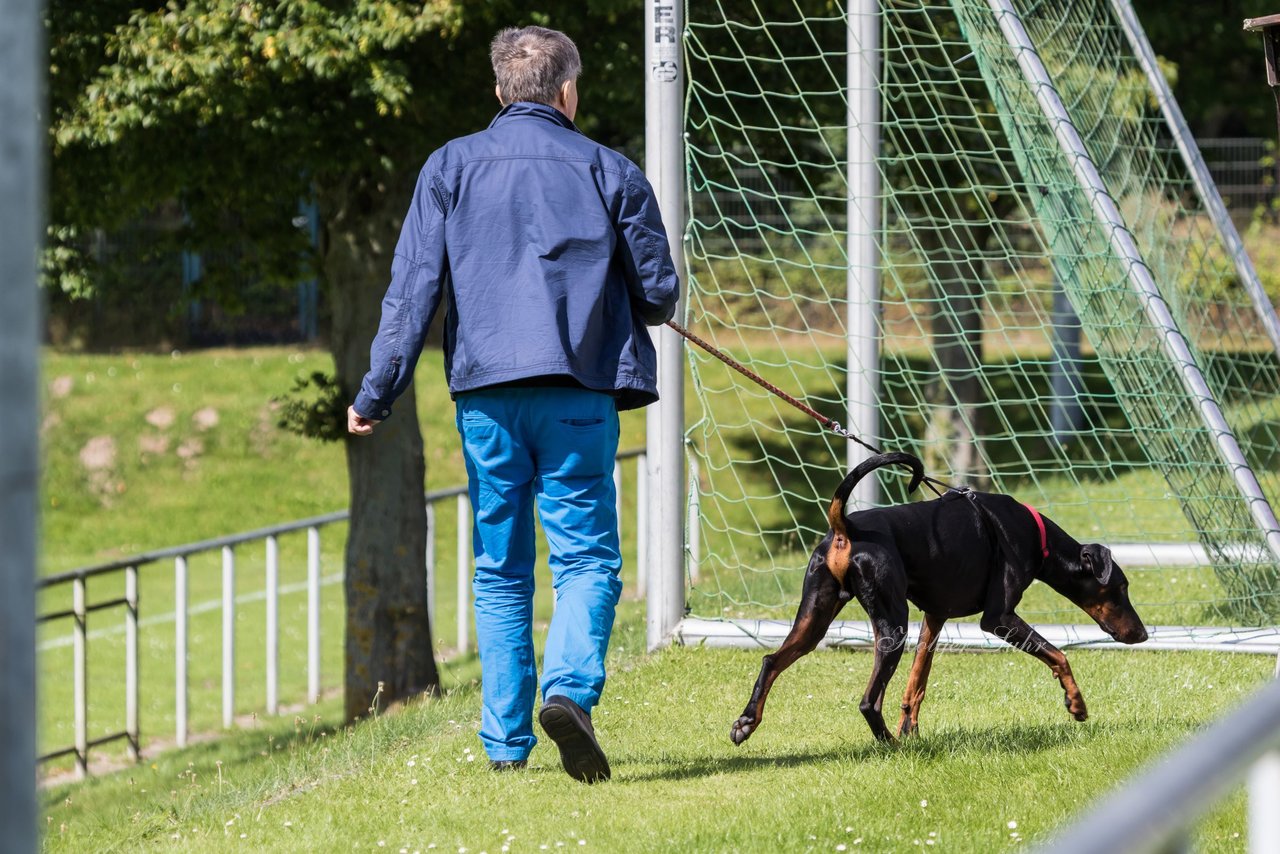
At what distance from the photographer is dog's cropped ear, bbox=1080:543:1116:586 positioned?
4695 millimetres

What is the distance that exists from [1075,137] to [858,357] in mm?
1418

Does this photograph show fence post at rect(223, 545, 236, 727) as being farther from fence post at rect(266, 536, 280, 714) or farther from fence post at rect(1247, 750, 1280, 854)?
fence post at rect(1247, 750, 1280, 854)

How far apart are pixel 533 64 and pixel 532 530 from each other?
130 centimetres

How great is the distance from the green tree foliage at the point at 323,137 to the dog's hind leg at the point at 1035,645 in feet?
18.6

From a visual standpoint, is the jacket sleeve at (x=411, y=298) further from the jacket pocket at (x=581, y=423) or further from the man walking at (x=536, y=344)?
the jacket pocket at (x=581, y=423)

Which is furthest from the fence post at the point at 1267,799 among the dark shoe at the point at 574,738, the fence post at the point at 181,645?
the fence post at the point at 181,645

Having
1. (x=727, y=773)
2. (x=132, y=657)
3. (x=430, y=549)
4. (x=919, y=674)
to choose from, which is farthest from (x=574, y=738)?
(x=430, y=549)

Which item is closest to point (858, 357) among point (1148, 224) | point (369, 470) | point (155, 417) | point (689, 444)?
point (689, 444)

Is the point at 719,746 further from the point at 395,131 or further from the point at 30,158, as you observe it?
the point at 395,131

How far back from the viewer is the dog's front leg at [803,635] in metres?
4.33

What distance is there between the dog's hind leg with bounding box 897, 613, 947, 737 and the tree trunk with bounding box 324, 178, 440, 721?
7.00 m

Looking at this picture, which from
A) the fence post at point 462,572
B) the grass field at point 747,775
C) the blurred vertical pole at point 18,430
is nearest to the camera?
the blurred vertical pole at point 18,430

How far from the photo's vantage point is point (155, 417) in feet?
69.1

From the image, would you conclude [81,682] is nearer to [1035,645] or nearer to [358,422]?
[358,422]
